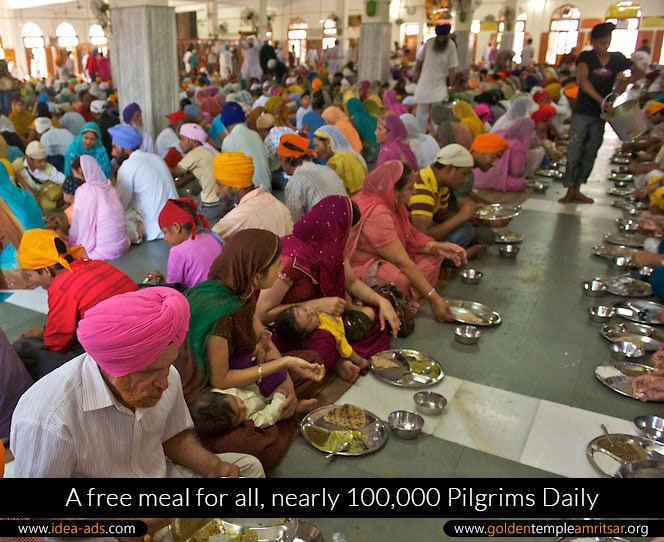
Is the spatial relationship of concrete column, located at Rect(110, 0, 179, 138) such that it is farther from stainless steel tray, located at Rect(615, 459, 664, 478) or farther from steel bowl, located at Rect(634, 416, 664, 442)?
stainless steel tray, located at Rect(615, 459, 664, 478)

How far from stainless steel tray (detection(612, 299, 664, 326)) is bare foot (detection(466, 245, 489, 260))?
1246 mm

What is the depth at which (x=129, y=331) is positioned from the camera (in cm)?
141

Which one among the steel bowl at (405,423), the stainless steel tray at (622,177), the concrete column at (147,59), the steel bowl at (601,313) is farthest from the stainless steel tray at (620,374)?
the concrete column at (147,59)

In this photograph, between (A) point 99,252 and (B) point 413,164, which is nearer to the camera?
(A) point 99,252

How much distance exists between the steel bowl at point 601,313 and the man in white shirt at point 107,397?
3.08 meters

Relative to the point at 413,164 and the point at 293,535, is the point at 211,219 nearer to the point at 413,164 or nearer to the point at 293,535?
the point at 413,164

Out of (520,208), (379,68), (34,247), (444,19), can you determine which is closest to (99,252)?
(34,247)

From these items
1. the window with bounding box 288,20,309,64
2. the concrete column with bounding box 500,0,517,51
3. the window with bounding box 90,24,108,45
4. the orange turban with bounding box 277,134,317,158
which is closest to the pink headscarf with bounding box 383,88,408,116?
the orange turban with bounding box 277,134,317,158

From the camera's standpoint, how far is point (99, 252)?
4.77m

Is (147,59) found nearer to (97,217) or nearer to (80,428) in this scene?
(97,217)

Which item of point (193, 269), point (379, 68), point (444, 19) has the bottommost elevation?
point (193, 269)

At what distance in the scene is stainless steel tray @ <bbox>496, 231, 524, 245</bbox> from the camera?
536 centimetres

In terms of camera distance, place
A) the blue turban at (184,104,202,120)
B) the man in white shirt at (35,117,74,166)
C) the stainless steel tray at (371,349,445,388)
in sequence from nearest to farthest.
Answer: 1. the stainless steel tray at (371,349,445,388)
2. the man in white shirt at (35,117,74,166)
3. the blue turban at (184,104,202,120)

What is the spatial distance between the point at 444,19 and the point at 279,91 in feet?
27.1
